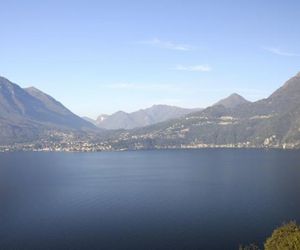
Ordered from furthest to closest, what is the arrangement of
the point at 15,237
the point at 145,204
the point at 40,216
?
the point at 145,204 → the point at 40,216 → the point at 15,237

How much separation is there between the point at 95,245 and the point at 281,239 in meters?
49.5

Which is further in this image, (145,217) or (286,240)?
(145,217)

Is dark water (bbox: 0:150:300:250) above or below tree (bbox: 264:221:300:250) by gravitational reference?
below

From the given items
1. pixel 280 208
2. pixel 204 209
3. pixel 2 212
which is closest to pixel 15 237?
pixel 2 212

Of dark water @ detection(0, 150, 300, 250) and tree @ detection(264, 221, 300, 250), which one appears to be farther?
dark water @ detection(0, 150, 300, 250)

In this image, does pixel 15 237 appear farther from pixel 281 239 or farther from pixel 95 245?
pixel 281 239

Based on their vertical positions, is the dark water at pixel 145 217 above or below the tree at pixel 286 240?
below

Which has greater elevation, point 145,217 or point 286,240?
point 286,240

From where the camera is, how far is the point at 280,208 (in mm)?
148250

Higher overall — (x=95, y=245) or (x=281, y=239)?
(x=281, y=239)

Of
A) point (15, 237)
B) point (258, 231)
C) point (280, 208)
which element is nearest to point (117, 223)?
point (15, 237)

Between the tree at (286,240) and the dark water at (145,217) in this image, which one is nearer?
the tree at (286,240)

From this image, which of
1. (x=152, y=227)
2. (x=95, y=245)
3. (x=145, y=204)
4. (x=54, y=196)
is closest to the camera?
(x=95, y=245)

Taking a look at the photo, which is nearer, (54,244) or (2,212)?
(54,244)
